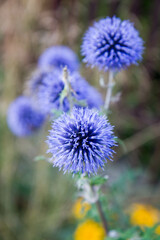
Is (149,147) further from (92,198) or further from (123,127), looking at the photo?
(92,198)

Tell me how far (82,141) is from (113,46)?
51cm

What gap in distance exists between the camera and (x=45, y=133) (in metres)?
1.85

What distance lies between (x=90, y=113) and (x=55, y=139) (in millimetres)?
142

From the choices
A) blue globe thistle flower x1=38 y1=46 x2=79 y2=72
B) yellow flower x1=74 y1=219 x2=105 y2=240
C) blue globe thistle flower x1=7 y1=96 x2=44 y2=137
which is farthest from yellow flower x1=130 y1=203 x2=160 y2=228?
blue globe thistle flower x1=38 y1=46 x2=79 y2=72

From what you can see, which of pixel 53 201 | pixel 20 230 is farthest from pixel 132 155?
pixel 20 230

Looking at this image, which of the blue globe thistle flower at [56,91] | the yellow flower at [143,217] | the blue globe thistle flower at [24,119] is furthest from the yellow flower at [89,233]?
the blue globe thistle flower at [56,91]

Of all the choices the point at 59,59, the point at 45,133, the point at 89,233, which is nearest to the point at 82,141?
the point at 59,59

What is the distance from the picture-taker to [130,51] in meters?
1.10

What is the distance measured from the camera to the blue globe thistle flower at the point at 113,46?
1.11 m

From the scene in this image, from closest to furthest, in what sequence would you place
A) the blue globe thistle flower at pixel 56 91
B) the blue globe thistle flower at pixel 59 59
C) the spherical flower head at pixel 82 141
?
the spherical flower head at pixel 82 141 → the blue globe thistle flower at pixel 56 91 → the blue globe thistle flower at pixel 59 59

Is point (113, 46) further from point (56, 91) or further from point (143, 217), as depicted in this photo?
point (143, 217)

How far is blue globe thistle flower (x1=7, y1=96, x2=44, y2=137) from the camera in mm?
1816

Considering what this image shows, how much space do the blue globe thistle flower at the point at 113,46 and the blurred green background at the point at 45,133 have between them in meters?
0.97

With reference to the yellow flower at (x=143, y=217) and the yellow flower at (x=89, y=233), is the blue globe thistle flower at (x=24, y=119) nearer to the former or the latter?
the yellow flower at (x=89, y=233)
